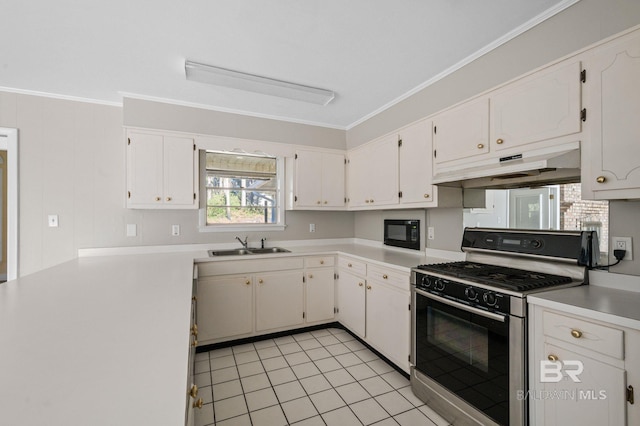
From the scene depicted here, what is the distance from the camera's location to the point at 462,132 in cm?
216

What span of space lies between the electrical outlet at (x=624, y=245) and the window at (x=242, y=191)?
2.98 meters

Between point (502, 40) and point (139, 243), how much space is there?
3.69 m

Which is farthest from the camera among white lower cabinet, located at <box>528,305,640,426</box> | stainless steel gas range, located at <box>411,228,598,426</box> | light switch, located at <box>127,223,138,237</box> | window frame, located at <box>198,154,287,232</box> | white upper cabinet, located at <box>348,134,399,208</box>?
window frame, located at <box>198,154,287,232</box>

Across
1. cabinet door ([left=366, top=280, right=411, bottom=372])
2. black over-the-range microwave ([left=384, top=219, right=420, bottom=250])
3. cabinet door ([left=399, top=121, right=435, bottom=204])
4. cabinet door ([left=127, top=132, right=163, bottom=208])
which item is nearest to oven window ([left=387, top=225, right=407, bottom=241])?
black over-the-range microwave ([left=384, top=219, right=420, bottom=250])

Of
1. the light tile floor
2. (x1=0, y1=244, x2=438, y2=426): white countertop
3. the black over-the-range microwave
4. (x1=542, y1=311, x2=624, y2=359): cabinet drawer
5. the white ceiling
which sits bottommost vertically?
the light tile floor

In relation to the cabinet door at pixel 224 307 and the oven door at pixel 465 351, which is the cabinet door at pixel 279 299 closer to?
the cabinet door at pixel 224 307

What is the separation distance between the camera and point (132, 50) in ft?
6.88

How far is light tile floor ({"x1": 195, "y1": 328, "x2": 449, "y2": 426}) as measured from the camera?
1884 mm

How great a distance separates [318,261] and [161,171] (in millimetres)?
1907

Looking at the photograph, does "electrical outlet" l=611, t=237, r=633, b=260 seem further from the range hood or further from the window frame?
the window frame

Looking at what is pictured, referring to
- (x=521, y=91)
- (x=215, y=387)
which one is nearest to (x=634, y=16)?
(x=521, y=91)

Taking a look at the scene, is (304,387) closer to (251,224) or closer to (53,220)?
(251,224)

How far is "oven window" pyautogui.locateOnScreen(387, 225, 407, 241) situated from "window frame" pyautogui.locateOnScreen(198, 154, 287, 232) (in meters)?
1.32

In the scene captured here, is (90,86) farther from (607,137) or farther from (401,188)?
(607,137)
